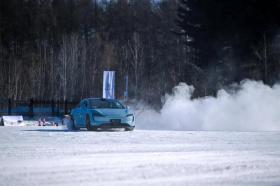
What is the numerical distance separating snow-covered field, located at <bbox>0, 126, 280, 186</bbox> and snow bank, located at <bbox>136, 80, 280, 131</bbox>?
1009 centimetres

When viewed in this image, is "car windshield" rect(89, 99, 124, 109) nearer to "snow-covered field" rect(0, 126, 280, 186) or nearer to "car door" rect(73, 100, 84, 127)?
"car door" rect(73, 100, 84, 127)

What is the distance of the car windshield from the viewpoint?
25.5 metres

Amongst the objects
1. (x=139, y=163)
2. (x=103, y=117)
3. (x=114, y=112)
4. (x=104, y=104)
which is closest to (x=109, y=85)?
(x=104, y=104)

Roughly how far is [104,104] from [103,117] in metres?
1.87

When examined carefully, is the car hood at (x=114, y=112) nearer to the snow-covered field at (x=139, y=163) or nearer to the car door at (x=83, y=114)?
the car door at (x=83, y=114)

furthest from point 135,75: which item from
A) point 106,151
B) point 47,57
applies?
point 106,151

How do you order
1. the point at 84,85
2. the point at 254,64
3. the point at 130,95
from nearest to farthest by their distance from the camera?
the point at 254,64
the point at 130,95
the point at 84,85

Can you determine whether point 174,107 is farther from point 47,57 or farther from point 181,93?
point 47,57

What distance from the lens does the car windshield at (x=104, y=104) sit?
2547 cm

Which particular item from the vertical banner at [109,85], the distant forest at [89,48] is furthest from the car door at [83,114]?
the distant forest at [89,48]

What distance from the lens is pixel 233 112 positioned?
1105 inches

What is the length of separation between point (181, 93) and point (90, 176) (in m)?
24.8

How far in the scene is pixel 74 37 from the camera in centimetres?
7131

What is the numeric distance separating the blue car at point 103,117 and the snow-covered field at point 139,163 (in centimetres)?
665
